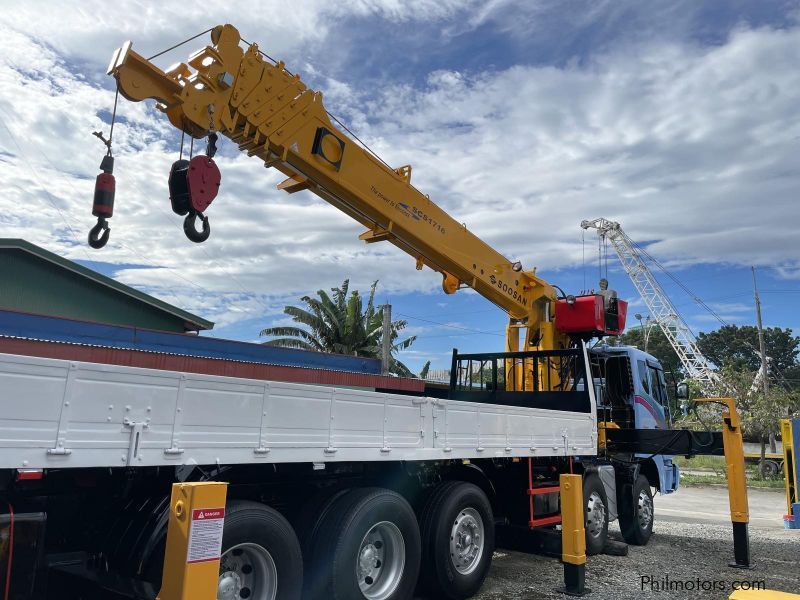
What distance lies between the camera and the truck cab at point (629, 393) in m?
10.4

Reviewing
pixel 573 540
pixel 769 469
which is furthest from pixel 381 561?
pixel 769 469

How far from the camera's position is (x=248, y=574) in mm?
4223

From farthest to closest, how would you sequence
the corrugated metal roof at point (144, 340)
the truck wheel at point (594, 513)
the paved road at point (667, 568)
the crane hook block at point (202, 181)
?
the corrugated metal roof at point (144, 340)
the truck wheel at point (594, 513)
the paved road at point (667, 568)
the crane hook block at point (202, 181)

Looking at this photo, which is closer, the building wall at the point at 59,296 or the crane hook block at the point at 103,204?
the crane hook block at the point at 103,204

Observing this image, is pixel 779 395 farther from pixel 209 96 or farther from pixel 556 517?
pixel 209 96

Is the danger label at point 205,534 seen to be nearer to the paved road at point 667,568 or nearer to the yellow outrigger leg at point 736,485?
the paved road at point 667,568

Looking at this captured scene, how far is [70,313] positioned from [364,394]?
41.9 ft

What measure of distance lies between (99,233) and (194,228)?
797 mm

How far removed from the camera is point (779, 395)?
25.8 meters

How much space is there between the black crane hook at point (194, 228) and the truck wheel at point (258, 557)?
2.43m

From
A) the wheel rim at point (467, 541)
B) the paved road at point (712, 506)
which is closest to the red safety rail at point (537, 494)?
the wheel rim at point (467, 541)

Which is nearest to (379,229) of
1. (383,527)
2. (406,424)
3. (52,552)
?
(406,424)

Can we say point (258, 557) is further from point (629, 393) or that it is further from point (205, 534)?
point (629, 393)

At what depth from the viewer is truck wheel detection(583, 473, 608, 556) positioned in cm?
862
